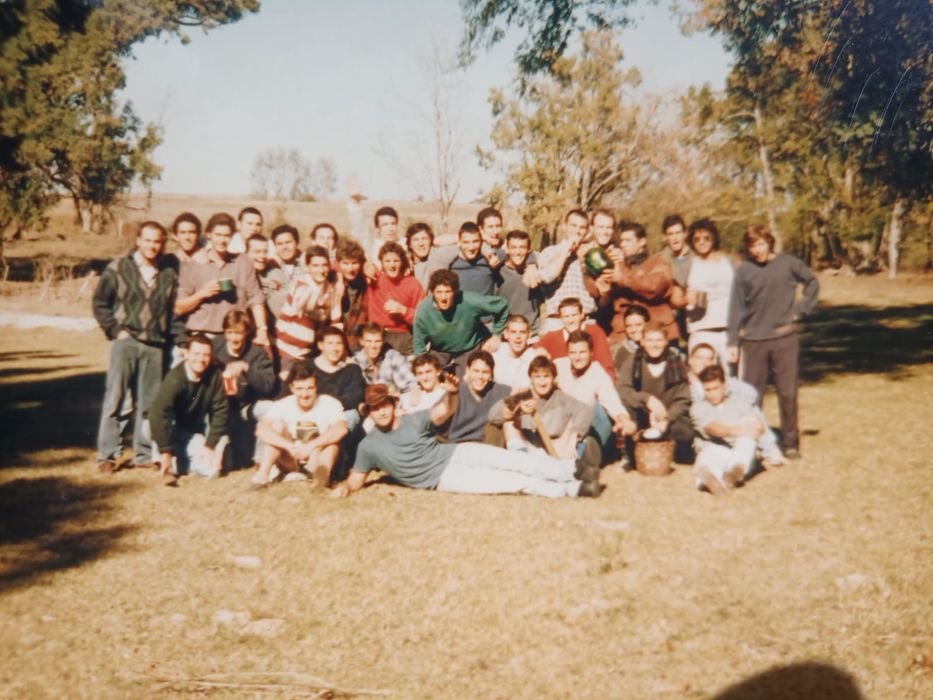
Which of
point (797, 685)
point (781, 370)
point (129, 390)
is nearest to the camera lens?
point (797, 685)

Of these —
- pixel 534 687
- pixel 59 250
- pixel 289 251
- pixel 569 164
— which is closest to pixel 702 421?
pixel 534 687

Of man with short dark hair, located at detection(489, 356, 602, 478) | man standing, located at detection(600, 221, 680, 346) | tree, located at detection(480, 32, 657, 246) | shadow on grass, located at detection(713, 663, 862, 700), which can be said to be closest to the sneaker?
man with short dark hair, located at detection(489, 356, 602, 478)

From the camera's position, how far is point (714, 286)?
23.3ft

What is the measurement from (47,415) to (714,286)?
755 centimetres

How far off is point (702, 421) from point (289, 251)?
415 cm

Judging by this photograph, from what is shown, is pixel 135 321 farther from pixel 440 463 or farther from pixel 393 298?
pixel 440 463

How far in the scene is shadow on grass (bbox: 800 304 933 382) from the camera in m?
→ 12.3

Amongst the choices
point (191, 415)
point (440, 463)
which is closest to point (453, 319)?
point (440, 463)

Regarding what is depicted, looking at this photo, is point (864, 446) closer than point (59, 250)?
Yes

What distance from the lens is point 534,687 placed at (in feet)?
11.5

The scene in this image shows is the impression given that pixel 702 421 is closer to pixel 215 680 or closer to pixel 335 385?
pixel 335 385

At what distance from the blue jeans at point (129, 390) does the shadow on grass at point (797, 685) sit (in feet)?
17.3

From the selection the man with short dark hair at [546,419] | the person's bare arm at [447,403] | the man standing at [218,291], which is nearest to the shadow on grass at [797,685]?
the man with short dark hair at [546,419]

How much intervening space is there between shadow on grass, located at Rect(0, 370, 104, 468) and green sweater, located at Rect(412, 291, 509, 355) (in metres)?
3.61
